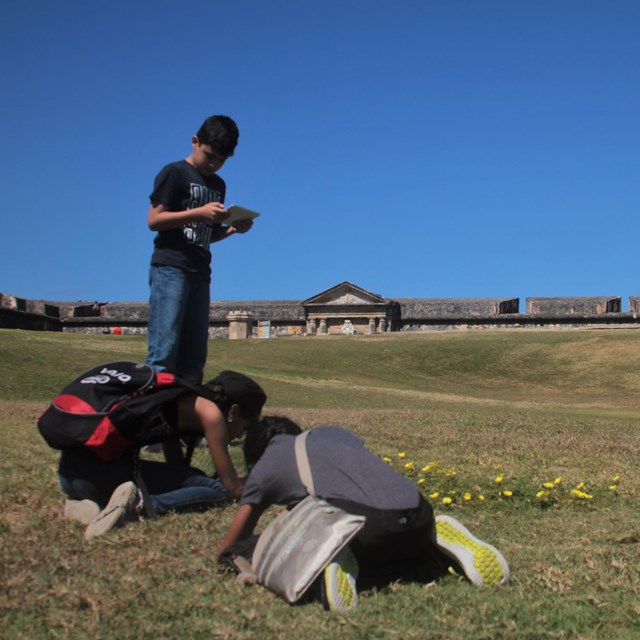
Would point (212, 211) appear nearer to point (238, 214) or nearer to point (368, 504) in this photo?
point (238, 214)

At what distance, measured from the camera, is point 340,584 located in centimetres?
331

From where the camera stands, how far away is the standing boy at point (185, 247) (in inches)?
222

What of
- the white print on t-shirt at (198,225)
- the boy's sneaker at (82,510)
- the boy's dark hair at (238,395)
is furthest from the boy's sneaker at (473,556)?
the white print on t-shirt at (198,225)

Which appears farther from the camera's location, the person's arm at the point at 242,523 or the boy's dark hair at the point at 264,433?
the boy's dark hair at the point at 264,433

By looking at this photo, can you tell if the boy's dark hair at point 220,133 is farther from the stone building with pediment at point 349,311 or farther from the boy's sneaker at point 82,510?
the stone building with pediment at point 349,311

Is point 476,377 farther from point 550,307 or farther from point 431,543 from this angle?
point 550,307

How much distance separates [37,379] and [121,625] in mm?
12286

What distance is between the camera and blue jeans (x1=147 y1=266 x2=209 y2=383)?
18.5 feet

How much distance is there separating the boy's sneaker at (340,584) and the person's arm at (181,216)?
9.08ft

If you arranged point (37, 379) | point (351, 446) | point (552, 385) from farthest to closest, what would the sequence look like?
point (552, 385), point (37, 379), point (351, 446)

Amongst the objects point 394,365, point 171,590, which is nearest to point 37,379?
point 171,590

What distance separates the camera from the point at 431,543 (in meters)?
3.84

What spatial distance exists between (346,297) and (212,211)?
43.9 m

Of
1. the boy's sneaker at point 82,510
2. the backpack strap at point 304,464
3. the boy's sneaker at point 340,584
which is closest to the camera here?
the boy's sneaker at point 340,584
